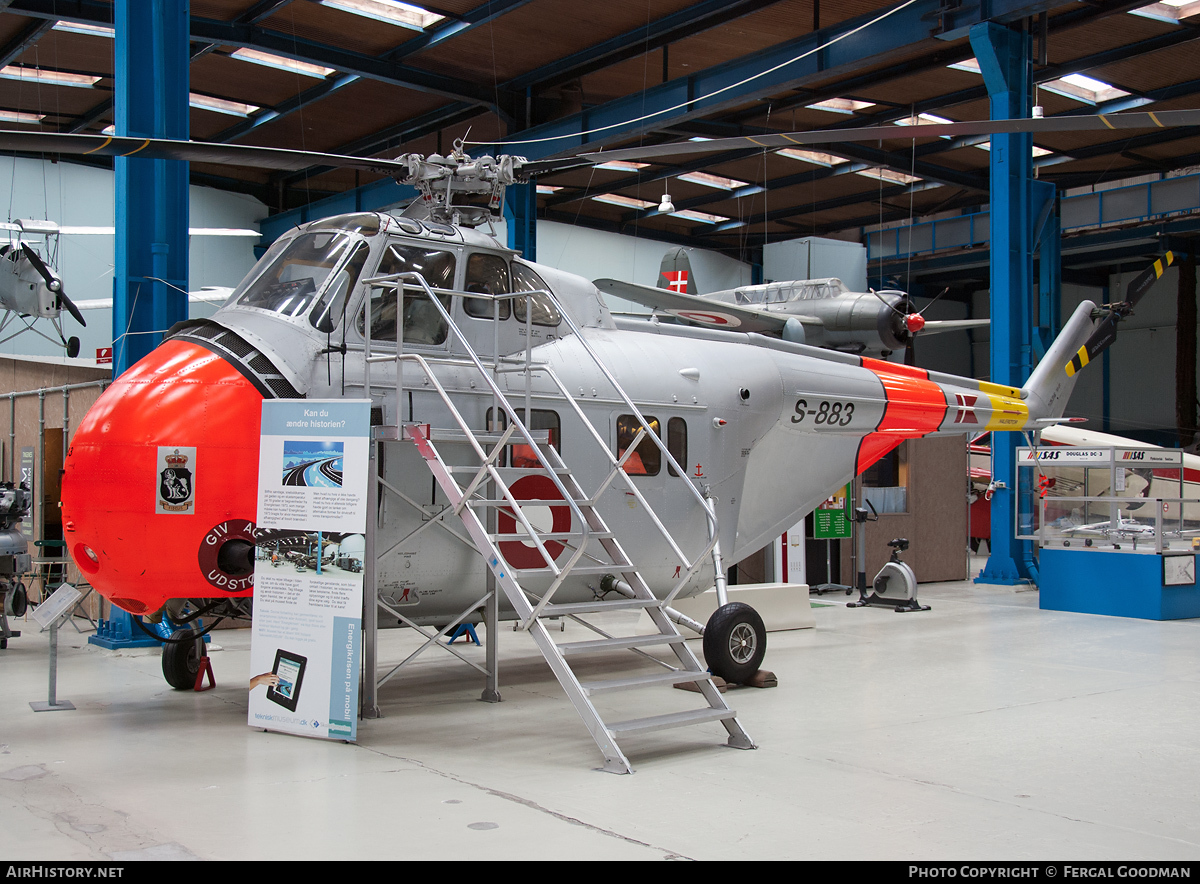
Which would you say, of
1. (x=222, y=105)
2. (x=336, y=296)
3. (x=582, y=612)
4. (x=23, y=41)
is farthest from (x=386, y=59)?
(x=582, y=612)

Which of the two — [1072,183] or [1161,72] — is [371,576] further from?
[1072,183]

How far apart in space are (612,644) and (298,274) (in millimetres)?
3714

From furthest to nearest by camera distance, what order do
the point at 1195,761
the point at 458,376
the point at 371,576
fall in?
the point at 458,376 < the point at 371,576 < the point at 1195,761

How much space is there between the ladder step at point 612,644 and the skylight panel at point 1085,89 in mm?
17398

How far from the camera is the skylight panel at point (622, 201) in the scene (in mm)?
29136

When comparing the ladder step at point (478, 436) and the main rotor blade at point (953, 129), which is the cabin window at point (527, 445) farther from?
the main rotor blade at point (953, 129)

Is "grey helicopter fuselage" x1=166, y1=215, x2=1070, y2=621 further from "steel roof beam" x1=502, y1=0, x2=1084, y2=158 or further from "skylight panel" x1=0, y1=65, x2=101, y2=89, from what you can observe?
"skylight panel" x1=0, y1=65, x2=101, y2=89

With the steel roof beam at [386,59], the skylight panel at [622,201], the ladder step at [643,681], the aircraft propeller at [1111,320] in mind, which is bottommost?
the ladder step at [643,681]

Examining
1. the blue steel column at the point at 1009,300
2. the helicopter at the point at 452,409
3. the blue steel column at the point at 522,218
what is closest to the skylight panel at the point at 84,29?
the blue steel column at the point at 522,218

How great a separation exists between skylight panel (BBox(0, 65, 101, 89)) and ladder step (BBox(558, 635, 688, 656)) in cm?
1824

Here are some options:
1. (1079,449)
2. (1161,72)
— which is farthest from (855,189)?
(1079,449)

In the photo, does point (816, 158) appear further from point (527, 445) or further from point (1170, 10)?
point (527, 445)

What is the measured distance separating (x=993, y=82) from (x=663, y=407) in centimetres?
1022

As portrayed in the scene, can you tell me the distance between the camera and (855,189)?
94.9ft
